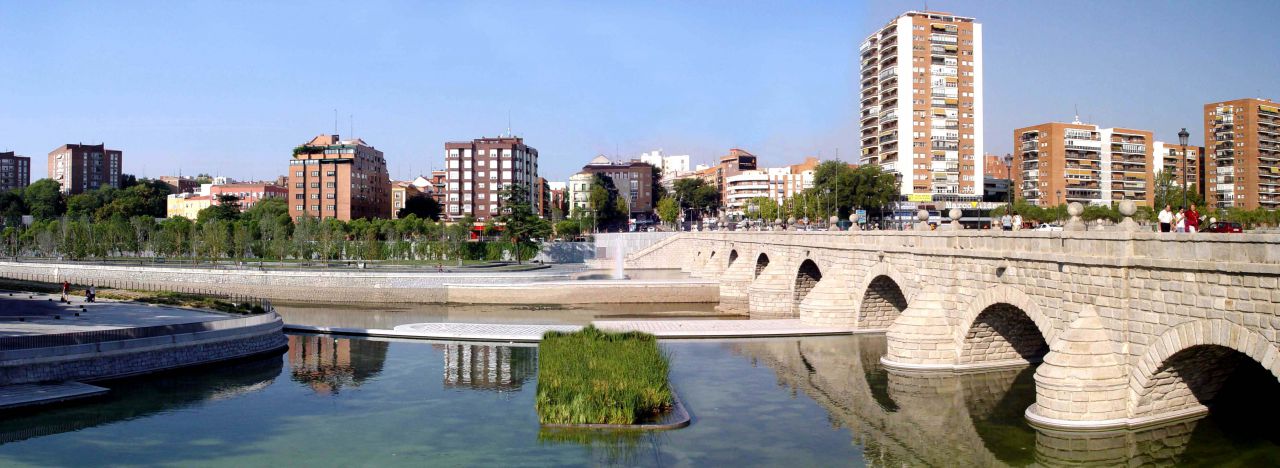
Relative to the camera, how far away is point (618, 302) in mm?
55688

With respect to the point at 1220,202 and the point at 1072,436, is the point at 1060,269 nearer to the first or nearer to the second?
the point at 1072,436

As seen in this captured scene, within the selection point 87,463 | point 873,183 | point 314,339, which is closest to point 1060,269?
point 87,463

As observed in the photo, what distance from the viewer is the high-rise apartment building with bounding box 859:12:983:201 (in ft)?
297

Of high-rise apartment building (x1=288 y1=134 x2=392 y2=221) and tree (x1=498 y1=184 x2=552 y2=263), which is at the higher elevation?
high-rise apartment building (x1=288 y1=134 x2=392 y2=221)

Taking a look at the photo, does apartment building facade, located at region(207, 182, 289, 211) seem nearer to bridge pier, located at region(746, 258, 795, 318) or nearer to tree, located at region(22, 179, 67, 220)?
tree, located at region(22, 179, 67, 220)

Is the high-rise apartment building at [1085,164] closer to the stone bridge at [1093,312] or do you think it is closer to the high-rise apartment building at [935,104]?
the high-rise apartment building at [935,104]

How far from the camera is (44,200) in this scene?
12500cm

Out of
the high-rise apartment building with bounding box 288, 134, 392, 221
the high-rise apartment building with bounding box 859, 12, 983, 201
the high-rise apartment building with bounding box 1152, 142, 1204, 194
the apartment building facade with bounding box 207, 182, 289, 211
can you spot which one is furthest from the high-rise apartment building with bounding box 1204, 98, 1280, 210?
the apartment building facade with bounding box 207, 182, 289, 211

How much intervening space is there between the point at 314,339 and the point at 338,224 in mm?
54764

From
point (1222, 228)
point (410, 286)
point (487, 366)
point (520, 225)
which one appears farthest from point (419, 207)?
point (1222, 228)

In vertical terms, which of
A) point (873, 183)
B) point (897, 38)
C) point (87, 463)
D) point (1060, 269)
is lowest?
point (87, 463)

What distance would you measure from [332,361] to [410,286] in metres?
27.0

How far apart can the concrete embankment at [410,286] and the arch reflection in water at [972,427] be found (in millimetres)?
26278

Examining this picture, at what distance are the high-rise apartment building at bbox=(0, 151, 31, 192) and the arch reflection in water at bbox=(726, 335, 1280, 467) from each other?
642ft
